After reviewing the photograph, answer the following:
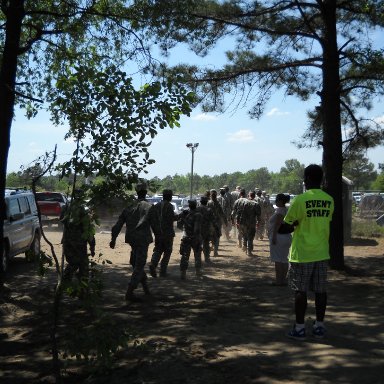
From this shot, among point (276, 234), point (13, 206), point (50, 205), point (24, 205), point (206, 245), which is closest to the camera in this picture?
point (276, 234)

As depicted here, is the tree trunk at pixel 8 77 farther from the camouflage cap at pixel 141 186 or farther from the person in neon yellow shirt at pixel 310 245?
the person in neon yellow shirt at pixel 310 245

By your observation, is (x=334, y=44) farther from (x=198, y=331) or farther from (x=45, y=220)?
(x=45, y=220)

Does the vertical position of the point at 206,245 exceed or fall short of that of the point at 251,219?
it falls short

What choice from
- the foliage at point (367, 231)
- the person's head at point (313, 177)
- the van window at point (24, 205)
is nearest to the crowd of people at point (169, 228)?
the person's head at point (313, 177)

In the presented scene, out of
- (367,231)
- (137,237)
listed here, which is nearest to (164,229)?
(137,237)

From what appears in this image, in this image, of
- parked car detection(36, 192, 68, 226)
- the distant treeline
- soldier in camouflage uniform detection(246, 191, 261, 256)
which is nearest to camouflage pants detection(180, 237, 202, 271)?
soldier in camouflage uniform detection(246, 191, 261, 256)

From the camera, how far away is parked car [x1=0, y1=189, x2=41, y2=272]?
10711mm

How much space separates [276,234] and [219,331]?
122 inches

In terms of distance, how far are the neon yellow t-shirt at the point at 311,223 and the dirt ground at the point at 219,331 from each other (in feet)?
3.06

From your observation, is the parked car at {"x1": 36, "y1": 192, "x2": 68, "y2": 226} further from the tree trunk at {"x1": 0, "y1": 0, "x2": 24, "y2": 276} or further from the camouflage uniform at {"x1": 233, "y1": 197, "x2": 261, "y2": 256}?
the tree trunk at {"x1": 0, "y1": 0, "x2": 24, "y2": 276}

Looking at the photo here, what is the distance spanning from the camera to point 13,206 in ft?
38.7

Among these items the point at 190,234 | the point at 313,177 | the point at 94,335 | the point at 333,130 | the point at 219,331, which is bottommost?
the point at 219,331

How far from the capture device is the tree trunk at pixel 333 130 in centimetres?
1041

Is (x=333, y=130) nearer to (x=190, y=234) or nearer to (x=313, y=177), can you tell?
(x=190, y=234)
